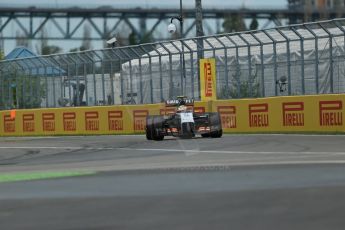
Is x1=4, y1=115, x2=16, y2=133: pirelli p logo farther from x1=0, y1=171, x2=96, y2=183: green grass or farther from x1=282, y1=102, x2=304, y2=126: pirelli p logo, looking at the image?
x1=0, y1=171, x2=96, y2=183: green grass

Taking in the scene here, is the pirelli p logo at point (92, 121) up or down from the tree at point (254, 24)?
down

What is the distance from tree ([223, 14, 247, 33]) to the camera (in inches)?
4380

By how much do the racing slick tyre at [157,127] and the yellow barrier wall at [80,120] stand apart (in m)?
3.28

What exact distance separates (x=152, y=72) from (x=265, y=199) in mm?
20939

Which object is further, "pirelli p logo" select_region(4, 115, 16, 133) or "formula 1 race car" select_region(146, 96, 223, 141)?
"pirelli p logo" select_region(4, 115, 16, 133)

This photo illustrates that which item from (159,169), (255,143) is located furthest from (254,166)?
(255,143)

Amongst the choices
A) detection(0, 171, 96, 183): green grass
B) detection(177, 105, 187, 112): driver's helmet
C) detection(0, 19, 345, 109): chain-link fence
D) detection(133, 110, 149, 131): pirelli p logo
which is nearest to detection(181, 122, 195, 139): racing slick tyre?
detection(177, 105, 187, 112): driver's helmet

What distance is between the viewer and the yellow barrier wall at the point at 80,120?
27.5 m

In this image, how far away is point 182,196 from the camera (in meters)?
8.48

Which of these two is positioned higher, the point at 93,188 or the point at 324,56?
the point at 324,56

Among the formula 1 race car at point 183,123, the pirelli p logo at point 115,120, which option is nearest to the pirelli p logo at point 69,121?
the pirelli p logo at point 115,120

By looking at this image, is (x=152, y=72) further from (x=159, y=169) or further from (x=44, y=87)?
(x=159, y=169)

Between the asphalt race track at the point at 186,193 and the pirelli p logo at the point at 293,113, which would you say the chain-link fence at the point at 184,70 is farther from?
the asphalt race track at the point at 186,193

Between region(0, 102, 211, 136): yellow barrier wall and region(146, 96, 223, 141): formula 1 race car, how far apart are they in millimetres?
3435
